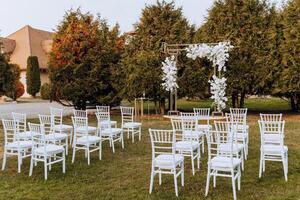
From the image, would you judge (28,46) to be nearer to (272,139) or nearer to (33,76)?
(33,76)

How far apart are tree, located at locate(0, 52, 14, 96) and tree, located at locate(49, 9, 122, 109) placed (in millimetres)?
2256

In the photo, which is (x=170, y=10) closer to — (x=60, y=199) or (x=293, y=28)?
(x=293, y=28)

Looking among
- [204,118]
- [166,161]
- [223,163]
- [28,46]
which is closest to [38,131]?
[166,161]

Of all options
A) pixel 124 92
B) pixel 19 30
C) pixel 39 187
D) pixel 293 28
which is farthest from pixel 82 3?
pixel 19 30

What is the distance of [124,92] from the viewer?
16.3m

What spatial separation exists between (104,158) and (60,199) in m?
2.64

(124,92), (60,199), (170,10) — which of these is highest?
(170,10)

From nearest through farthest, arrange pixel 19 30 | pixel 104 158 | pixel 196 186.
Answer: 1. pixel 196 186
2. pixel 104 158
3. pixel 19 30

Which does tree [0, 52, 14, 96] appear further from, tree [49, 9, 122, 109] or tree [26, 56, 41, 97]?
tree [26, 56, 41, 97]

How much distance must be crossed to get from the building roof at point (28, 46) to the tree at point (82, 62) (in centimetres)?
1694

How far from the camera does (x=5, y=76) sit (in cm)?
1409

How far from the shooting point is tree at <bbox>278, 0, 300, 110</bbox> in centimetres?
1486

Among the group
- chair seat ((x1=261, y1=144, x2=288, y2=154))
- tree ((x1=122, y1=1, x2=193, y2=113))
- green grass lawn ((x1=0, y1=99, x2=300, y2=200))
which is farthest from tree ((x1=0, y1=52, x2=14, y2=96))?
chair seat ((x1=261, y1=144, x2=288, y2=154))

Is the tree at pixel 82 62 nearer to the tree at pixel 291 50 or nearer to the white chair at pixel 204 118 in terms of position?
the white chair at pixel 204 118
